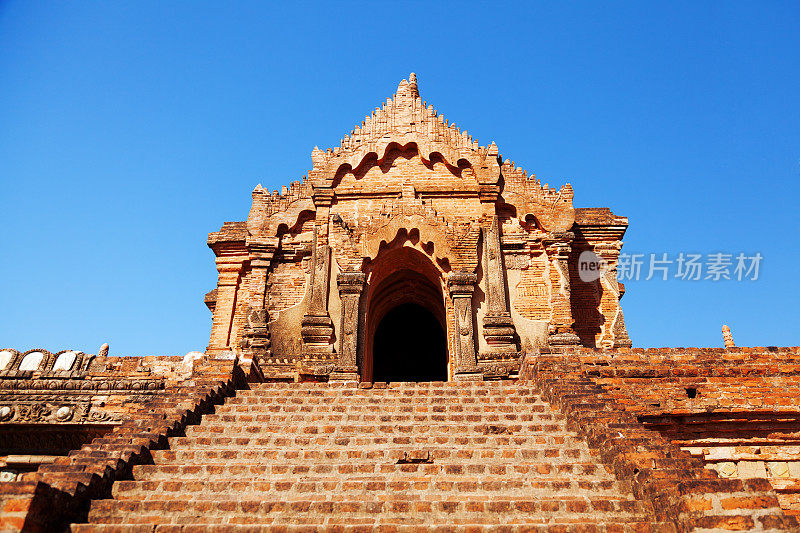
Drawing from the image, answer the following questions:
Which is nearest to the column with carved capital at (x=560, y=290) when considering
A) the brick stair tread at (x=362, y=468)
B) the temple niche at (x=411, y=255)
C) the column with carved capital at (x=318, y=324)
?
the temple niche at (x=411, y=255)

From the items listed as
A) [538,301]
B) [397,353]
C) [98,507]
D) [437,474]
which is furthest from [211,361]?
[397,353]

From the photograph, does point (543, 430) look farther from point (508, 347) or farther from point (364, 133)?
point (364, 133)

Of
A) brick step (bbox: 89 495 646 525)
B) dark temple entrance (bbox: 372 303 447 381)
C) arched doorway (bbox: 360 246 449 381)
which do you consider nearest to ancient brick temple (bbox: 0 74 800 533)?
brick step (bbox: 89 495 646 525)

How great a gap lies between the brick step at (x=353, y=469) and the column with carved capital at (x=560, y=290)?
270 inches

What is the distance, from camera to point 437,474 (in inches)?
247

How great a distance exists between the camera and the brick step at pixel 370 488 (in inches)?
230

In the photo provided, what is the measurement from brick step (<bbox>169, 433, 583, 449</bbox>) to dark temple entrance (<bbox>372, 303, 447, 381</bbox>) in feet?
46.4

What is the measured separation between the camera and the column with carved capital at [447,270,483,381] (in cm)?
1254

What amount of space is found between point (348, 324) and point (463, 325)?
2511 mm

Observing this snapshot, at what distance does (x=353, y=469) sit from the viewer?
6.43m

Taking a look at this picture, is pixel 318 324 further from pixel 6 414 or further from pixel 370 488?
pixel 370 488

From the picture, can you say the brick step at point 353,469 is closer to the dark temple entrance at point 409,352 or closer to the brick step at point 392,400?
the brick step at point 392,400

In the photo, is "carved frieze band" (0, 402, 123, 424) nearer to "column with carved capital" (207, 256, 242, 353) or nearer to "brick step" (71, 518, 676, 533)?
"column with carved capital" (207, 256, 242, 353)

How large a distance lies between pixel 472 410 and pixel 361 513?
291 cm
